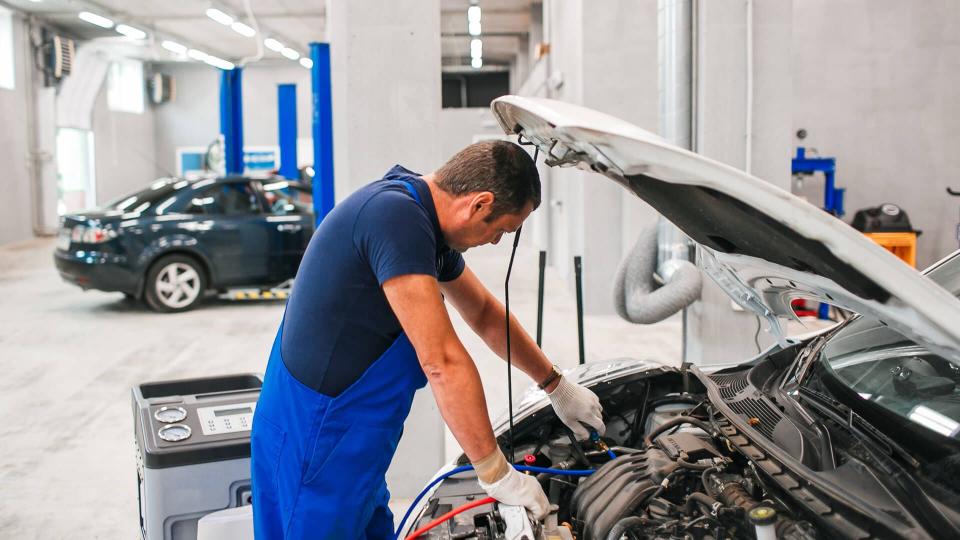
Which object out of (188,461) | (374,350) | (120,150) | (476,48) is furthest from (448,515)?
(120,150)

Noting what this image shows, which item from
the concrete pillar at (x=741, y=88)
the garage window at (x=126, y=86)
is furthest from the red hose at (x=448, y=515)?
the garage window at (x=126, y=86)

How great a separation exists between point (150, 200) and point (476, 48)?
1376cm

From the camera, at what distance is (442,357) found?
189cm

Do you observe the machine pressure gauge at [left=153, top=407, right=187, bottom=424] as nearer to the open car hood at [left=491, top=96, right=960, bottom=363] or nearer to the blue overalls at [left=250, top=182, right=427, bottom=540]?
the blue overalls at [left=250, top=182, right=427, bottom=540]

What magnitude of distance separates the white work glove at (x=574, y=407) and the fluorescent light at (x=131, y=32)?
16.4 metres

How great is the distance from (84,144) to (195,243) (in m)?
12.3

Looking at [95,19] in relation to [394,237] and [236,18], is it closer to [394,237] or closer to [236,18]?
[236,18]

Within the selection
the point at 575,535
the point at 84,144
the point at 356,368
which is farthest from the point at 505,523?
the point at 84,144

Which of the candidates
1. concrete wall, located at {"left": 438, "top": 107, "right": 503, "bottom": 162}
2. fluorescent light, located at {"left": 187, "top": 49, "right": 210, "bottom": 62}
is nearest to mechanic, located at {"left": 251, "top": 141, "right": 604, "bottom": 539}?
concrete wall, located at {"left": 438, "top": 107, "right": 503, "bottom": 162}

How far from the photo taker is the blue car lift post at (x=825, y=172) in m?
7.68

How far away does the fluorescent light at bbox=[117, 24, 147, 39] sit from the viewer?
16422 millimetres

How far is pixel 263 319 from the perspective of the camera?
817 centimetres

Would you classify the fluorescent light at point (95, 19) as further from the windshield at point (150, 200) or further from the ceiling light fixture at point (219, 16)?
the windshield at point (150, 200)

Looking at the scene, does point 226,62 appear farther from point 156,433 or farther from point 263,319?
point 156,433
